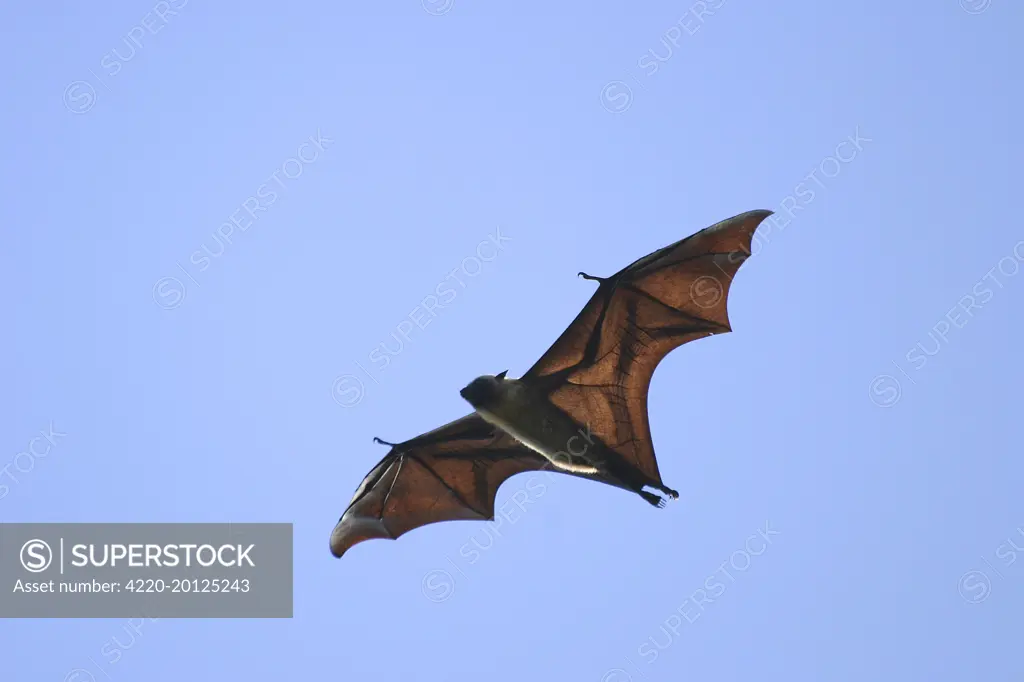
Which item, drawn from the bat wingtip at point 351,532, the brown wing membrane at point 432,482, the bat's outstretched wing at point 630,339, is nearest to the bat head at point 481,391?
the bat's outstretched wing at point 630,339

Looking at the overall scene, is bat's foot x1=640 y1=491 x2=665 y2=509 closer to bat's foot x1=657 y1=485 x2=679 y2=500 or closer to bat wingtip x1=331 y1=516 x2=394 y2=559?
bat's foot x1=657 y1=485 x2=679 y2=500

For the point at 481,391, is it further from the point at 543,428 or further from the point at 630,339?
the point at 630,339

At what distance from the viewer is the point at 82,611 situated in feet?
71.4

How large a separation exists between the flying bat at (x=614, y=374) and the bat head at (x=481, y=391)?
0.6 inches

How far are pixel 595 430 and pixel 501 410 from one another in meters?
1.81

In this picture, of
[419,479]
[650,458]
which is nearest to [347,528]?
[419,479]

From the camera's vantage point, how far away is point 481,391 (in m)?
15.8

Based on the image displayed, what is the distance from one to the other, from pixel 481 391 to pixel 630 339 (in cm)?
278

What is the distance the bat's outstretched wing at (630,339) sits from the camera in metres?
16.3

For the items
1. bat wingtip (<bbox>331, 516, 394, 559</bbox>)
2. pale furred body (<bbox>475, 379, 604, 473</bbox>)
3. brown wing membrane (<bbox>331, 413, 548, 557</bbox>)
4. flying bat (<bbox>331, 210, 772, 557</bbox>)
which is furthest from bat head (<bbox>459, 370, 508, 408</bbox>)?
bat wingtip (<bbox>331, 516, 394, 559</bbox>)

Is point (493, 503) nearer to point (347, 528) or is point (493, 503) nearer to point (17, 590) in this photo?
point (347, 528)

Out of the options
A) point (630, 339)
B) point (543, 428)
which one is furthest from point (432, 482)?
point (630, 339)

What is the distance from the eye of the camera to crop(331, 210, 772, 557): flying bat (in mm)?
16031

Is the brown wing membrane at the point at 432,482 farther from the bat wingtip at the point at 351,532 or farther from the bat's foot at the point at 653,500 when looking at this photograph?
the bat's foot at the point at 653,500
